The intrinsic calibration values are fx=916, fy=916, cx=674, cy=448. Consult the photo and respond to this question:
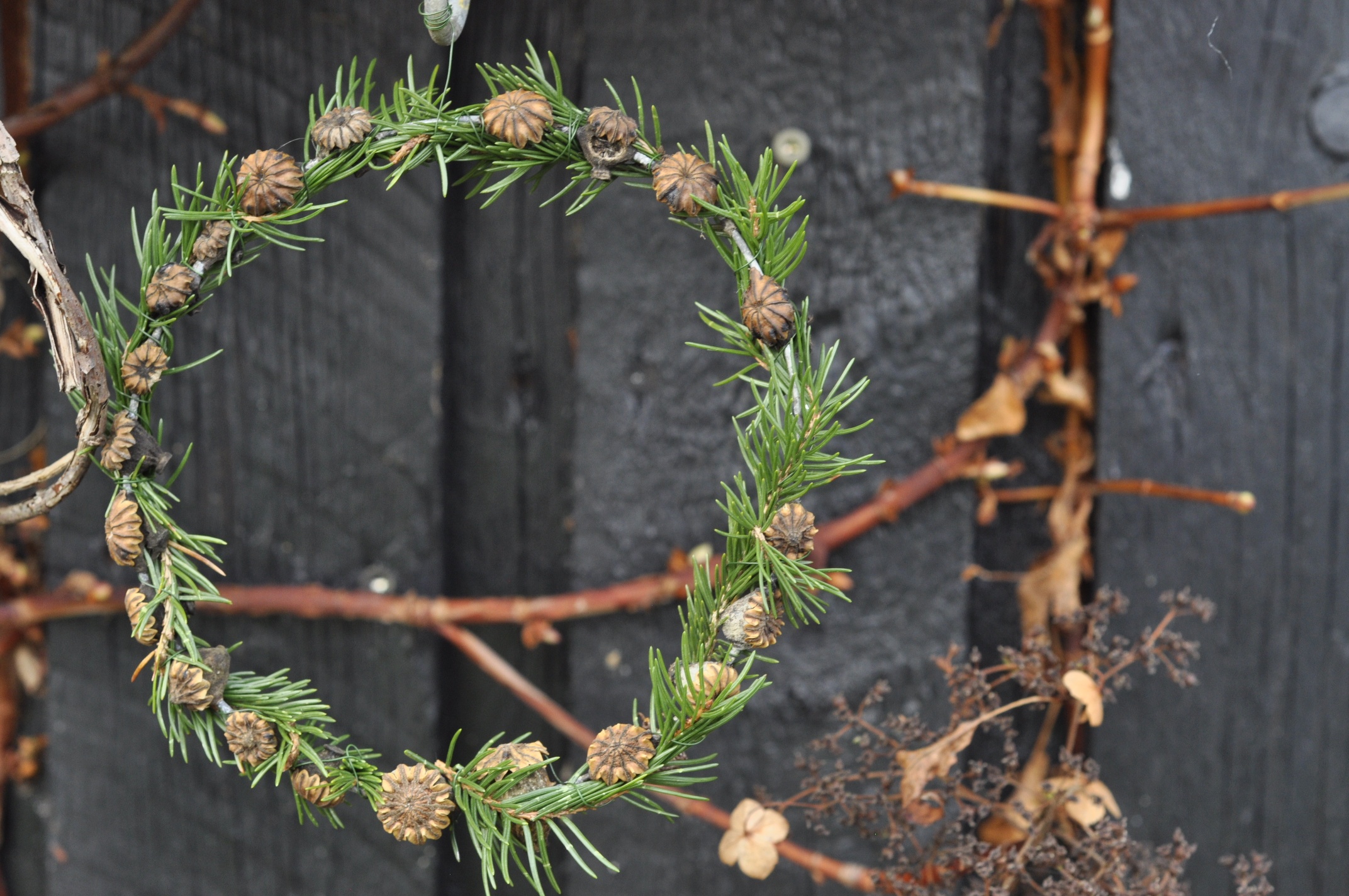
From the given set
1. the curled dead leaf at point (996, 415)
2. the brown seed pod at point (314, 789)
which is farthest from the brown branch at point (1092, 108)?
the brown seed pod at point (314, 789)

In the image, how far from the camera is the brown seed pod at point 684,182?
1.42ft

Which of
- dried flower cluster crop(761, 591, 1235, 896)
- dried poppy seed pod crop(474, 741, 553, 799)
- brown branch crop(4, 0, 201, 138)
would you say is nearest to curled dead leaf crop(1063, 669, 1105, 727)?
dried flower cluster crop(761, 591, 1235, 896)

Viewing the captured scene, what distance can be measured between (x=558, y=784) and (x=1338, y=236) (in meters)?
0.70

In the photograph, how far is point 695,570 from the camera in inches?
16.6

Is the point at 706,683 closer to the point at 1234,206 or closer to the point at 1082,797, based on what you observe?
the point at 1082,797

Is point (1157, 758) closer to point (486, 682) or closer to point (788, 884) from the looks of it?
point (788, 884)

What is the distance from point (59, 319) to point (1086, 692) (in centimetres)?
55

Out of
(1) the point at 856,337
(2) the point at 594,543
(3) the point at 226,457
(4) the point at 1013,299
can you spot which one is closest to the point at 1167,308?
(4) the point at 1013,299

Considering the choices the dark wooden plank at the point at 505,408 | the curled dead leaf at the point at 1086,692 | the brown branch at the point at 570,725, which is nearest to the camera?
the curled dead leaf at the point at 1086,692

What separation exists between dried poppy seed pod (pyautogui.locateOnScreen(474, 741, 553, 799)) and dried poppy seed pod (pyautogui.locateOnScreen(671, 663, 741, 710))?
0.07 m

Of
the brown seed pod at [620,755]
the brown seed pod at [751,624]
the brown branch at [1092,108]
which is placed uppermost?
the brown branch at [1092,108]

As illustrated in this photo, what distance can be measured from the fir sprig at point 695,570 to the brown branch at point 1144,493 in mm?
338

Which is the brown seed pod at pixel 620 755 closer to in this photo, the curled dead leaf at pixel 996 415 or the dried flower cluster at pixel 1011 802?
the dried flower cluster at pixel 1011 802

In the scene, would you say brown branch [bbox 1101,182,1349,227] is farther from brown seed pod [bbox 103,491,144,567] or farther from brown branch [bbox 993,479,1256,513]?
brown seed pod [bbox 103,491,144,567]
